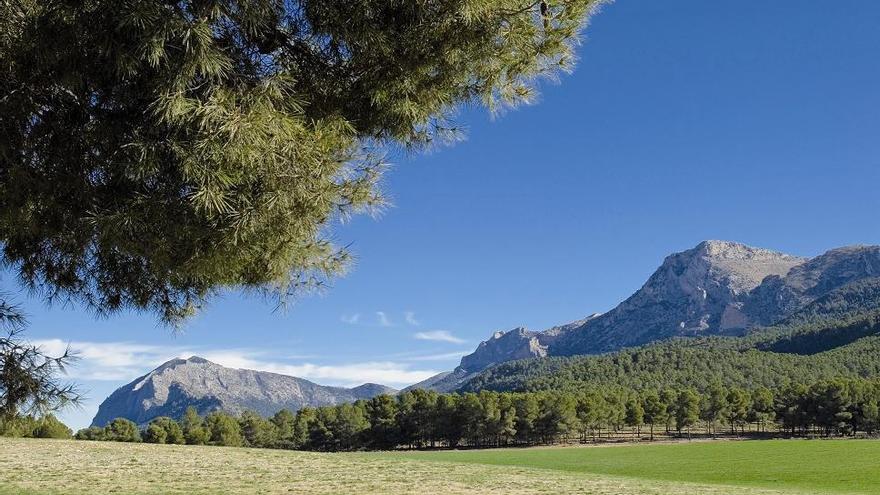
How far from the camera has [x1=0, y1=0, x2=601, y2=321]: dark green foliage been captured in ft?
18.2

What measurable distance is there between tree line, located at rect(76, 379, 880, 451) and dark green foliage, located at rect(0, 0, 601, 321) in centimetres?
9209

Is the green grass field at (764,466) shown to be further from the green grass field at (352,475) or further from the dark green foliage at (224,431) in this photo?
the dark green foliage at (224,431)

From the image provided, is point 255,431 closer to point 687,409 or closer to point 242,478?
point 687,409

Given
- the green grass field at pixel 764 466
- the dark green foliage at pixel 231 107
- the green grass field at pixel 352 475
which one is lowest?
the green grass field at pixel 764 466

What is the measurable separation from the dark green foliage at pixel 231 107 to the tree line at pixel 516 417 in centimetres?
9209

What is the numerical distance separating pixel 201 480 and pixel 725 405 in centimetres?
10195

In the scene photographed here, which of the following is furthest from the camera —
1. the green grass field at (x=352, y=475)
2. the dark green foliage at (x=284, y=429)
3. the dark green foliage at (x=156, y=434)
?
the dark green foliage at (x=284, y=429)

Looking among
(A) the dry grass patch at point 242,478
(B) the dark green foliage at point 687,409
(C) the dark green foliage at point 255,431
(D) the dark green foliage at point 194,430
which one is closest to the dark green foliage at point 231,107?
(A) the dry grass patch at point 242,478

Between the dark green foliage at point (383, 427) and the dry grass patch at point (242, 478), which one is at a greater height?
the dry grass patch at point (242, 478)

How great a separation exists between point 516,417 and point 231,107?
98.0 metres

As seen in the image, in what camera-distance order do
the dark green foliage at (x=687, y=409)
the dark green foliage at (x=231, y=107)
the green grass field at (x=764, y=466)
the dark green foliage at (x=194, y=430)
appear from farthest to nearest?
the dark green foliage at (x=687, y=409), the dark green foliage at (x=194, y=430), the green grass field at (x=764, y=466), the dark green foliage at (x=231, y=107)

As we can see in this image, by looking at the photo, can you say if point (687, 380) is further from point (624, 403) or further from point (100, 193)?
point (100, 193)

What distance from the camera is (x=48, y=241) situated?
8.22 meters

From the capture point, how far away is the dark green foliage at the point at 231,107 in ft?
18.2
